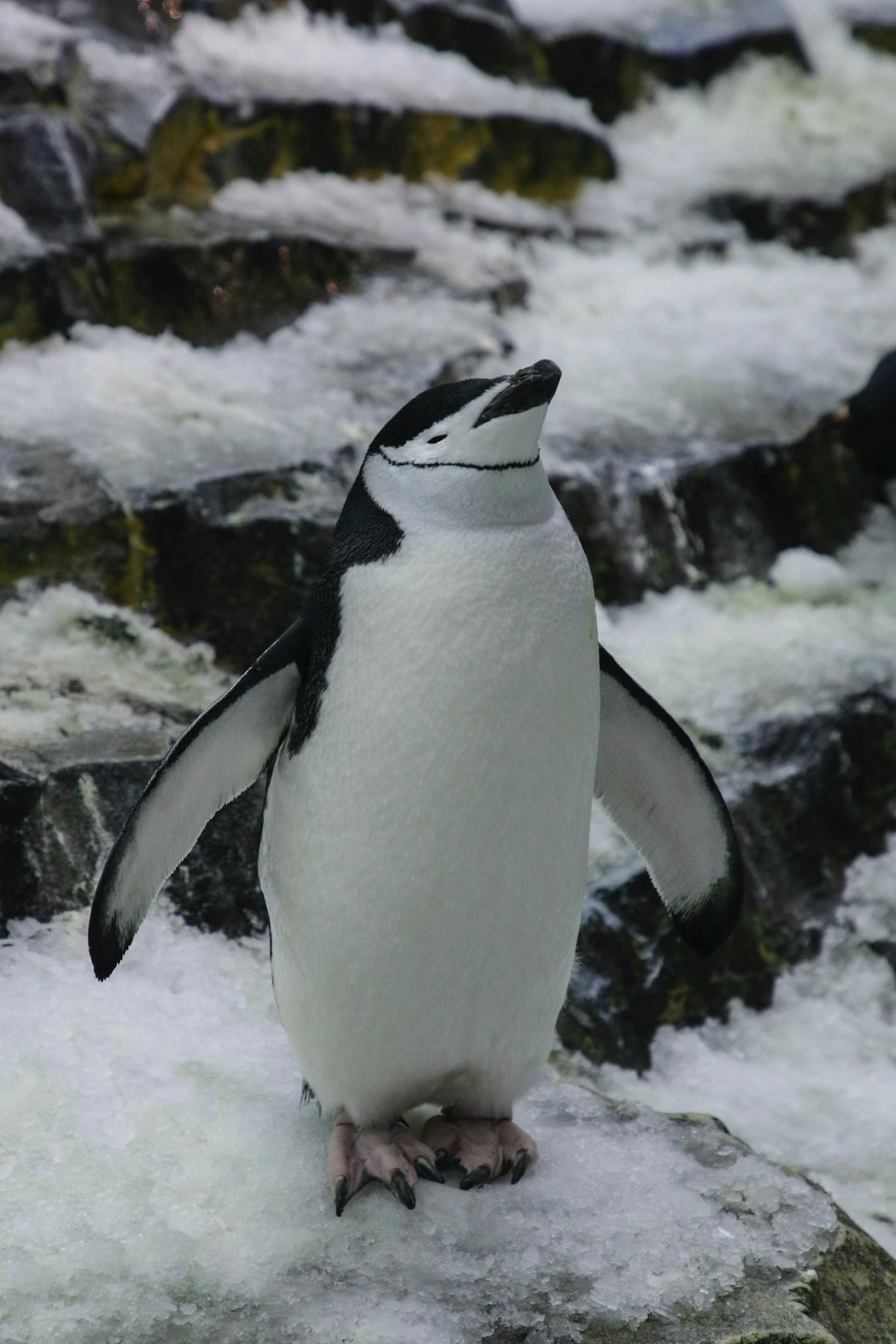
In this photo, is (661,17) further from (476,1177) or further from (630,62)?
(476,1177)

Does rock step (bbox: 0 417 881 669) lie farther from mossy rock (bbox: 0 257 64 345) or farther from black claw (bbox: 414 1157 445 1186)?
black claw (bbox: 414 1157 445 1186)

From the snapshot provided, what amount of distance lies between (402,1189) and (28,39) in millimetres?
5005

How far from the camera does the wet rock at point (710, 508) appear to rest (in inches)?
185

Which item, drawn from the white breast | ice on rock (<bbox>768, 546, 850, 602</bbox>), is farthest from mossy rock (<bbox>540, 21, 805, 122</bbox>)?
the white breast

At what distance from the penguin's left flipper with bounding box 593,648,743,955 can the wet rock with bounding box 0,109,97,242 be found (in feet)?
10.8

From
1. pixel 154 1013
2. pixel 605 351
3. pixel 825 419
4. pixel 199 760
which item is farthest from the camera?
pixel 605 351

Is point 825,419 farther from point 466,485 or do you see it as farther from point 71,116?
point 466,485

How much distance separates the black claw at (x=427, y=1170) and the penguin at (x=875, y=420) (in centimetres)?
385

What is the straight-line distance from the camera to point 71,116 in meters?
5.43

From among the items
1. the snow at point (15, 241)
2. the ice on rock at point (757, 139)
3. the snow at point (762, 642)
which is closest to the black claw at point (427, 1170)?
the snow at point (762, 642)

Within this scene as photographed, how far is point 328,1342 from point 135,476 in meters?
2.70

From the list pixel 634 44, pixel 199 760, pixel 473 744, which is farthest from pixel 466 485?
pixel 634 44

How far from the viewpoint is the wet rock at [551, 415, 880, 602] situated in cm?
471

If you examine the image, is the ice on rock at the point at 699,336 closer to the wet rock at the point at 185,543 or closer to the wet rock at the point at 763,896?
the wet rock at the point at 185,543
